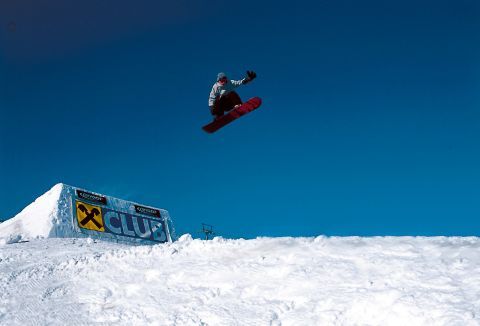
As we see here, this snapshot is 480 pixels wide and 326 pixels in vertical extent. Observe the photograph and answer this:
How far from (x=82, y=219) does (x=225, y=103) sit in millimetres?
10261

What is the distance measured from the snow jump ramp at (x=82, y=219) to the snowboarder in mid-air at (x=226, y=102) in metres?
9.22

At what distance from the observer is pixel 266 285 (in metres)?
7.34

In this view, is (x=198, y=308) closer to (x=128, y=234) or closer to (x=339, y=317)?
(x=339, y=317)

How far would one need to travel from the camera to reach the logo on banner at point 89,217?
20.5m

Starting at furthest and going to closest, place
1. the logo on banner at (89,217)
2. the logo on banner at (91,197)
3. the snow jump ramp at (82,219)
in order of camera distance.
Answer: the logo on banner at (91,197) < the logo on banner at (89,217) < the snow jump ramp at (82,219)

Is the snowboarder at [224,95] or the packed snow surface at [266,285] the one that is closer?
the packed snow surface at [266,285]

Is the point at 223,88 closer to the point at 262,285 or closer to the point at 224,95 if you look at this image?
the point at 224,95

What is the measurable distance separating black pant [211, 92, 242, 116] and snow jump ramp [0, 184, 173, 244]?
9.79 metres

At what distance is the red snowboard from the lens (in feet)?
44.5

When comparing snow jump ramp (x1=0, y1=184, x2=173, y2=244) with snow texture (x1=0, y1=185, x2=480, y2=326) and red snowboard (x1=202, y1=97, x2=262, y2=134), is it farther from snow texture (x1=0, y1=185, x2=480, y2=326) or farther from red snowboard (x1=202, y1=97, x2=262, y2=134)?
snow texture (x1=0, y1=185, x2=480, y2=326)

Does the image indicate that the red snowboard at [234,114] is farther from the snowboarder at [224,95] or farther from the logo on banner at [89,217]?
the logo on banner at [89,217]

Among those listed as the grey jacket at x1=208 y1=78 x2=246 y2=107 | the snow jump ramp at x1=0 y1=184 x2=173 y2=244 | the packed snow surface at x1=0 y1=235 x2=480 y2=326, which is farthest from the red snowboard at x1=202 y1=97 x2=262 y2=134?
the snow jump ramp at x1=0 y1=184 x2=173 y2=244

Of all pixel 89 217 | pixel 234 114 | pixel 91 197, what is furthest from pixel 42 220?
pixel 234 114

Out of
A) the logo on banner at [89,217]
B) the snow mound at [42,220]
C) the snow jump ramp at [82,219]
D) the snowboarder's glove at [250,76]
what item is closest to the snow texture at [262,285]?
the snowboarder's glove at [250,76]
